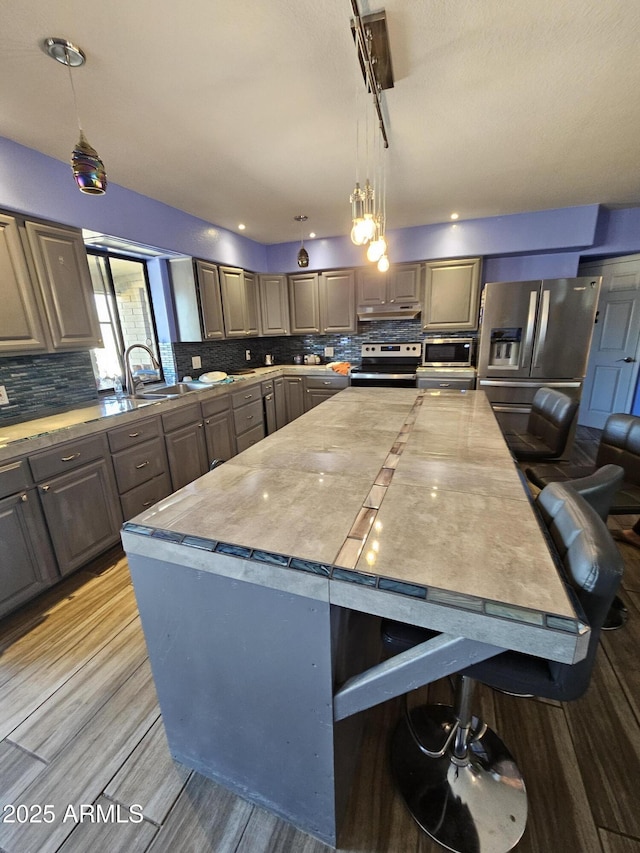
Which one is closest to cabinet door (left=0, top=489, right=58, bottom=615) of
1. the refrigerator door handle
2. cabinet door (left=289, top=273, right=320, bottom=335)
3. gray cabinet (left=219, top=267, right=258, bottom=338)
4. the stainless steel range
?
gray cabinet (left=219, top=267, right=258, bottom=338)

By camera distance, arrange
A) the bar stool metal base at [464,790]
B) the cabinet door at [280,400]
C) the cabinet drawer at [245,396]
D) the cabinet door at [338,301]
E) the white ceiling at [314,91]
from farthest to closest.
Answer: the cabinet door at [280,400] < the cabinet door at [338,301] < the cabinet drawer at [245,396] < the white ceiling at [314,91] < the bar stool metal base at [464,790]

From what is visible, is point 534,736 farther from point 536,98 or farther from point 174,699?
point 536,98

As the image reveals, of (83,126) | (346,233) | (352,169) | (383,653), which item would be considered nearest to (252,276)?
(346,233)

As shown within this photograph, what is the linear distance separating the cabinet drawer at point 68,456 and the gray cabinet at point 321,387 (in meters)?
2.70

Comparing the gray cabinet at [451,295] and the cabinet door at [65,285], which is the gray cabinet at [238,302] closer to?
the cabinet door at [65,285]

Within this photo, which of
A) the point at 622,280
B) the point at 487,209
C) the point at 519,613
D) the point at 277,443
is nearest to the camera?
the point at 519,613

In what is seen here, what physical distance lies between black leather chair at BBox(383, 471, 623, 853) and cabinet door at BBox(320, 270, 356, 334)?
3.68 metres

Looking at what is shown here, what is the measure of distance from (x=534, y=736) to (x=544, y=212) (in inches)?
165

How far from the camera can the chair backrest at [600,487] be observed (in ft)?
3.79

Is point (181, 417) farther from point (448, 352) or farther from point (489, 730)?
point (448, 352)

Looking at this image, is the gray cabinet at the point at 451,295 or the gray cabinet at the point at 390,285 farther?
the gray cabinet at the point at 390,285

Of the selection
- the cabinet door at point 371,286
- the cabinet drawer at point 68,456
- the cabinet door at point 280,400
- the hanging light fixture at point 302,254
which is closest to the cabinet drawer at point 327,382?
the cabinet door at point 280,400

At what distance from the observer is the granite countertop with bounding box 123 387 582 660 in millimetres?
717

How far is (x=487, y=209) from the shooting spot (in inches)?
136
